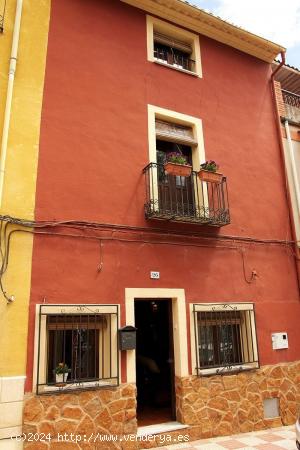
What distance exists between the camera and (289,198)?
8.66 metres

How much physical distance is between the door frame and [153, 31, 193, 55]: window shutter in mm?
5827

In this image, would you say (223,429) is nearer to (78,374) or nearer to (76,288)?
(78,374)

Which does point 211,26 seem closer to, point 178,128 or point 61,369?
point 178,128

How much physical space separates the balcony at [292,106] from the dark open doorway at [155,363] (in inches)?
240

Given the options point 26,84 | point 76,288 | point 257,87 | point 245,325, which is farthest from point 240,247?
point 26,84

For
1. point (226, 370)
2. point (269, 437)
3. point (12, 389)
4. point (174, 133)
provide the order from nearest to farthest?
point (12, 389), point (269, 437), point (226, 370), point (174, 133)

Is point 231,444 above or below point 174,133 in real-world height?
below

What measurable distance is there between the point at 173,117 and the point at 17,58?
3219 millimetres

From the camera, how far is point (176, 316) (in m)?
6.61

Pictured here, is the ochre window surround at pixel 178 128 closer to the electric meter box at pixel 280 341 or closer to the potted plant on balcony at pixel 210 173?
the potted plant on balcony at pixel 210 173

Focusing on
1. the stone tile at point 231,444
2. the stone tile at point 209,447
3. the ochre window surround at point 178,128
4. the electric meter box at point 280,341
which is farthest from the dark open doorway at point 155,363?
the ochre window surround at point 178,128

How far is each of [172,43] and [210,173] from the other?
368 centimetres

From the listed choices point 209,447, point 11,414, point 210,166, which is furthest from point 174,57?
point 209,447

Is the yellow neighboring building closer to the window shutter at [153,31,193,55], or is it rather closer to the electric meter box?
the window shutter at [153,31,193,55]
